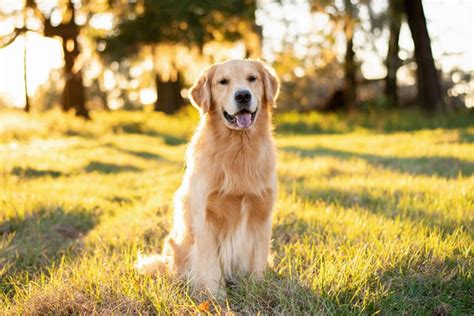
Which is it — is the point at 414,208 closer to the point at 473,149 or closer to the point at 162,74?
the point at 473,149

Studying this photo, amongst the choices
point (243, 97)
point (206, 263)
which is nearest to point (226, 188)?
point (206, 263)

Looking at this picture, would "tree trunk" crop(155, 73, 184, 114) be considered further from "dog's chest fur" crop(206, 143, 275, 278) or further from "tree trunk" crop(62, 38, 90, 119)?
"dog's chest fur" crop(206, 143, 275, 278)

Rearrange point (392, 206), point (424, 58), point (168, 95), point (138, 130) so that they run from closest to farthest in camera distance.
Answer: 1. point (392, 206)
2. point (424, 58)
3. point (138, 130)
4. point (168, 95)

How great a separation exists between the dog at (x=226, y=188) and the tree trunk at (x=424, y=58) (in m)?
13.7

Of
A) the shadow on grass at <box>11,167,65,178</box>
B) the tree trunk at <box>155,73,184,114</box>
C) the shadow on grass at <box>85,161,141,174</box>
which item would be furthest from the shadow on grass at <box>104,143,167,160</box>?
the tree trunk at <box>155,73,184,114</box>

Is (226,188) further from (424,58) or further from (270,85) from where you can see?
(424,58)

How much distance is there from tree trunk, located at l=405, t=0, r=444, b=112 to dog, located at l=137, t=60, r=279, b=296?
541 inches

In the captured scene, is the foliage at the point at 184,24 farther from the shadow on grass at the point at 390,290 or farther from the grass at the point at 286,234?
the shadow on grass at the point at 390,290

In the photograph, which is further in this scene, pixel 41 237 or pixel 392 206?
Result: pixel 392 206

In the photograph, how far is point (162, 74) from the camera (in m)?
20.8

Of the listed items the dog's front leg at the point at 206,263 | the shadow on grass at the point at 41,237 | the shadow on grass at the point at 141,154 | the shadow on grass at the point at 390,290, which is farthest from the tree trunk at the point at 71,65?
the shadow on grass at the point at 390,290

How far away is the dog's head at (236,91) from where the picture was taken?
3.59 m

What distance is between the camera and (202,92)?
386cm

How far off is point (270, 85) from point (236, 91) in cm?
48
